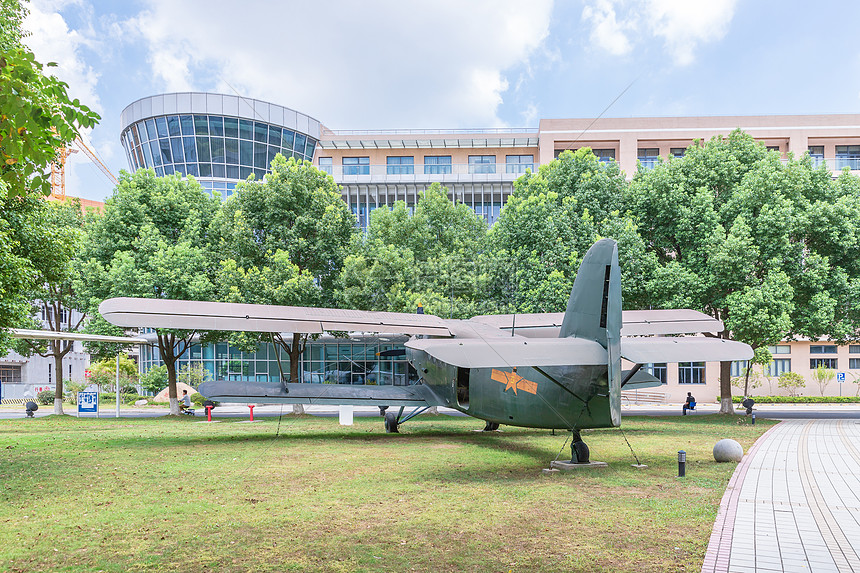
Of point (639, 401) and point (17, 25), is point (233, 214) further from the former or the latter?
point (639, 401)

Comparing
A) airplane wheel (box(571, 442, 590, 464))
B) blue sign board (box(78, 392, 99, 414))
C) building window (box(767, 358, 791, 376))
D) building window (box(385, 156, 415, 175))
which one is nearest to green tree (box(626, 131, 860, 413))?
airplane wheel (box(571, 442, 590, 464))

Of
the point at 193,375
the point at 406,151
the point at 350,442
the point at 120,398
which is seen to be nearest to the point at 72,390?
the point at 120,398

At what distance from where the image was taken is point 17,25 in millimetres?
14469

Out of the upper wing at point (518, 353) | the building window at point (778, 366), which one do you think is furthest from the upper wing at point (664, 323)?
the building window at point (778, 366)

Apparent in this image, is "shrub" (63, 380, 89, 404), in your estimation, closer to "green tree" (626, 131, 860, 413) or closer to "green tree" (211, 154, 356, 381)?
"green tree" (211, 154, 356, 381)

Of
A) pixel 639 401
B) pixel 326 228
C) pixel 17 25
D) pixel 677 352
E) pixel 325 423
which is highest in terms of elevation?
pixel 17 25

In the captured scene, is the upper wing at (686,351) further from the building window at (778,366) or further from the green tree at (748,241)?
the building window at (778,366)

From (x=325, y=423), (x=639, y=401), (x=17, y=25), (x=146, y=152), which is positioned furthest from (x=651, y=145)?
(x=17, y=25)

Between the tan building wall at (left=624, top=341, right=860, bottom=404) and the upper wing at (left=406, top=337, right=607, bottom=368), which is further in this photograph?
the tan building wall at (left=624, top=341, right=860, bottom=404)

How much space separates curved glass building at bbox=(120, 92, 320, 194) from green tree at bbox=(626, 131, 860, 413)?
1501 inches

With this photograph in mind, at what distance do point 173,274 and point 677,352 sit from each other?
2496cm

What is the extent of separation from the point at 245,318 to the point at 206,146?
141ft

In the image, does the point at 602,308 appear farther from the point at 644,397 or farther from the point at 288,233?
the point at 644,397

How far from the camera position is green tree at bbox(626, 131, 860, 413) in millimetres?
25469
